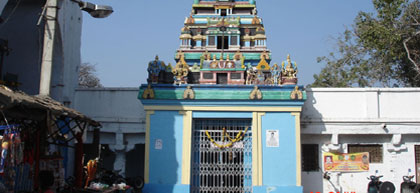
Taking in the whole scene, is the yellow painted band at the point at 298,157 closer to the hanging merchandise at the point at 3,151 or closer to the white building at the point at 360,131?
the white building at the point at 360,131

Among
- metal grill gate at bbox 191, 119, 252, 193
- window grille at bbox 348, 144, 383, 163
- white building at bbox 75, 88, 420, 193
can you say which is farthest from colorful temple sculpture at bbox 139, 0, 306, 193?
window grille at bbox 348, 144, 383, 163

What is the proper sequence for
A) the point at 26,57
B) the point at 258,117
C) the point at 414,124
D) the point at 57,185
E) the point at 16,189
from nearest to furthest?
the point at 16,189, the point at 57,185, the point at 258,117, the point at 414,124, the point at 26,57

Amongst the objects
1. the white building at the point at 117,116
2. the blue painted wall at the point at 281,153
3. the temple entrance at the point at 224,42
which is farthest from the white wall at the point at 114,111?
the blue painted wall at the point at 281,153

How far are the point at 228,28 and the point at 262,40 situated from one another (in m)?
1.54

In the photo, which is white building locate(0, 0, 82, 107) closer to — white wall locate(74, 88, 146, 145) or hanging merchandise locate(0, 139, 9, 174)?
white wall locate(74, 88, 146, 145)

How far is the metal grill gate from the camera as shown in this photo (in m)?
14.1

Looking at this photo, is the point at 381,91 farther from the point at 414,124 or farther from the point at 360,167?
A: the point at 360,167

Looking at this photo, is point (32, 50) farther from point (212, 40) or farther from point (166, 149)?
point (212, 40)

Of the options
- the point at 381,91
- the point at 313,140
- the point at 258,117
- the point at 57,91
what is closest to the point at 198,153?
the point at 258,117

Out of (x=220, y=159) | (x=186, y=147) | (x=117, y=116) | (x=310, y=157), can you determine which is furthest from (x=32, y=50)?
(x=310, y=157)

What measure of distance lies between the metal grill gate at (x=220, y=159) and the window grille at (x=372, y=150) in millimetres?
4170

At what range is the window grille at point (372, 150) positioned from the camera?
51.0 feet

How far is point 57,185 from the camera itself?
10.6m

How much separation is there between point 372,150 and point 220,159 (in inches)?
228
